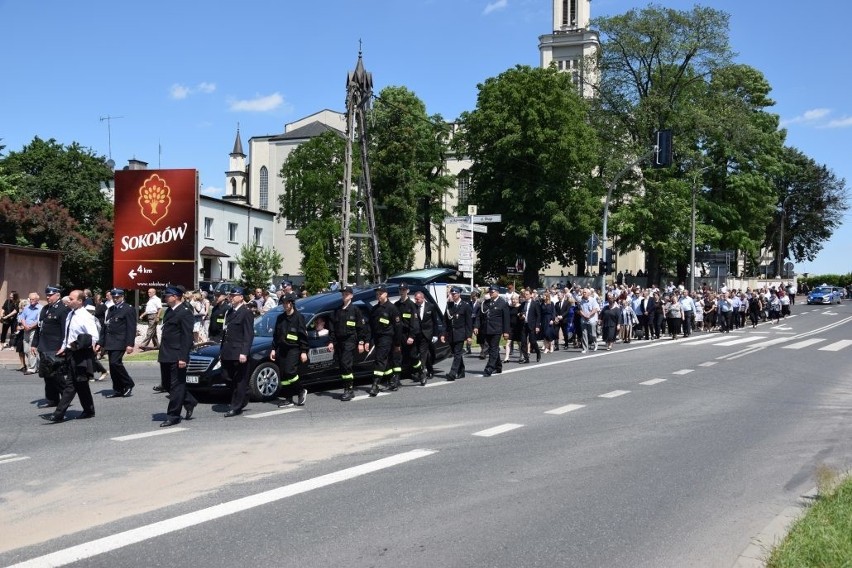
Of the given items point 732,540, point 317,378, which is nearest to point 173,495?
point 732,540

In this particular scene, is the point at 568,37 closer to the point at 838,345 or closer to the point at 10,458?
the point at 838,345

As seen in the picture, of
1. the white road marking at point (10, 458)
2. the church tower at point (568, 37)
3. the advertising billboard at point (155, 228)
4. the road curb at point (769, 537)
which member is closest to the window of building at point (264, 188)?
the church tower at point (568, 37)

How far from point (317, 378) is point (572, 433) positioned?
510cm

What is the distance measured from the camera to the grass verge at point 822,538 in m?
4.63

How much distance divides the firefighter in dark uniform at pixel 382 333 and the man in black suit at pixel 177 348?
331 cm

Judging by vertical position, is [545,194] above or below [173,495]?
above

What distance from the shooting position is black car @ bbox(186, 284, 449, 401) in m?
11.8

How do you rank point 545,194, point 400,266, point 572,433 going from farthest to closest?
point 400,266
point 545,194
point 572,433

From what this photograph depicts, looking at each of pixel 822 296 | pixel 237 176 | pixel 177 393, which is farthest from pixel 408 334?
pixel 237 176

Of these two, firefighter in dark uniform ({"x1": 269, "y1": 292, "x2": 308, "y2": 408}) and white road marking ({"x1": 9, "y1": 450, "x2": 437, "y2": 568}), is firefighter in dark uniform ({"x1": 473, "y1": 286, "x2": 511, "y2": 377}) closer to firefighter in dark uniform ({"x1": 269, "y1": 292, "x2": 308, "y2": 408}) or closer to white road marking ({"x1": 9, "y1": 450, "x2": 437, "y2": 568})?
firefighter in dark uniform ({"x1": 269, "y1": 292, "x2": 308, "y2": 408})

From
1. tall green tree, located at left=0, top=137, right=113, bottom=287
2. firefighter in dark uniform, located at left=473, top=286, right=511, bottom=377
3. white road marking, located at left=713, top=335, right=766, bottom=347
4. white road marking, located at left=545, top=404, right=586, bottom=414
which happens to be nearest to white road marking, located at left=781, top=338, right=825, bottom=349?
white road marking, located at left=713, top=335, right=766, bottom=347

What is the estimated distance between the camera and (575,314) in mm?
22547

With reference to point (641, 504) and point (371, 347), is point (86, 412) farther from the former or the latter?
point (641, 504)

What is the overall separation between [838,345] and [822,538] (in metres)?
22.0
